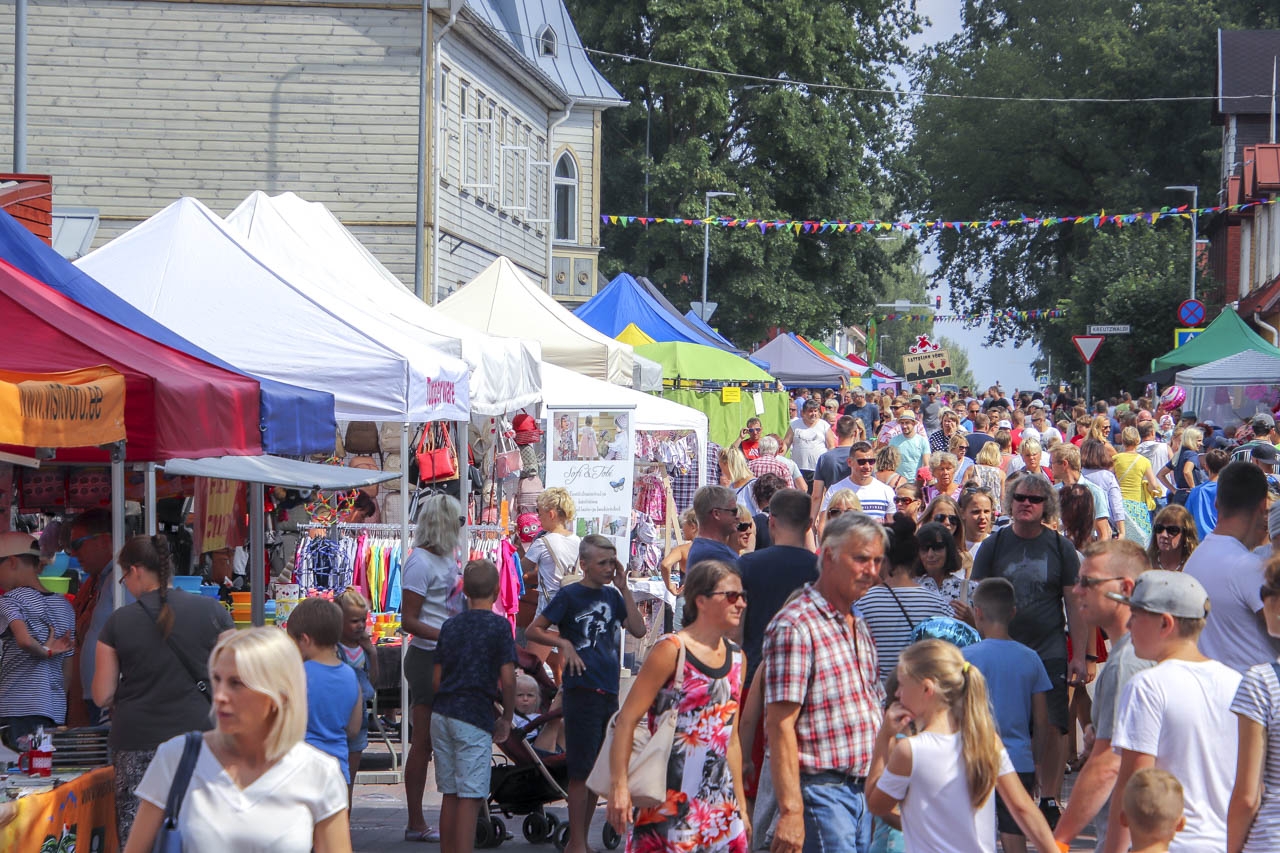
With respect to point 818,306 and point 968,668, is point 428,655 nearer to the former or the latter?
point 968,668

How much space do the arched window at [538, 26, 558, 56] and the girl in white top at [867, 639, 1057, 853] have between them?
38.4m

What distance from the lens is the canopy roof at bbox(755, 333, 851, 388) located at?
119 feet

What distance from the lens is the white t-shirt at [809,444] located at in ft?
69.1

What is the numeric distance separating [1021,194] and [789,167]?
1329 centimetres

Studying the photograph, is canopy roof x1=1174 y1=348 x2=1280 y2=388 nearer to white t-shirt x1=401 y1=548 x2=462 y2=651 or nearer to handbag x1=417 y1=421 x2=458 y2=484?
handbag x1=417 y1=421 x2=458 y2=484

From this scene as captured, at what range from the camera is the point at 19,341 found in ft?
22.3

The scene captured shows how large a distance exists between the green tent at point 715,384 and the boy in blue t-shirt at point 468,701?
15394mm

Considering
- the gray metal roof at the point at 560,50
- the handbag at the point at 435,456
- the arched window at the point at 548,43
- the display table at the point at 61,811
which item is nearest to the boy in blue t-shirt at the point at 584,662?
the display table at the point at 61,811

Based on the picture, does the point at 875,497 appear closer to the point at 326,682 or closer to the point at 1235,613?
the point at 1235,613

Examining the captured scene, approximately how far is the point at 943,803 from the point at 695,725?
3.31 ft

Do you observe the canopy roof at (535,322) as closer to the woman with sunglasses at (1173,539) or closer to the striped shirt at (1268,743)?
the woman with sunglasses at (1173,539)

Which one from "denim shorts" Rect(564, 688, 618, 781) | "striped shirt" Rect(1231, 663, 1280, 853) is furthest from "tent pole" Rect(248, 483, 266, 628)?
"striped shirt" Rect(1231, 663, 1280, 853)

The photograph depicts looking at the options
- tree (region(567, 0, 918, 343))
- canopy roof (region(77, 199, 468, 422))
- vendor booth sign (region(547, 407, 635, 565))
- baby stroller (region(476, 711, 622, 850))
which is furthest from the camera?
tree (region(567, 0, 918, 343))

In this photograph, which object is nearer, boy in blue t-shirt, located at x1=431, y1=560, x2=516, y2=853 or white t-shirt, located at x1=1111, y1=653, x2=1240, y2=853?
white t-shirt, located at x1=1111, y1=653, x2=1240, y2=853
